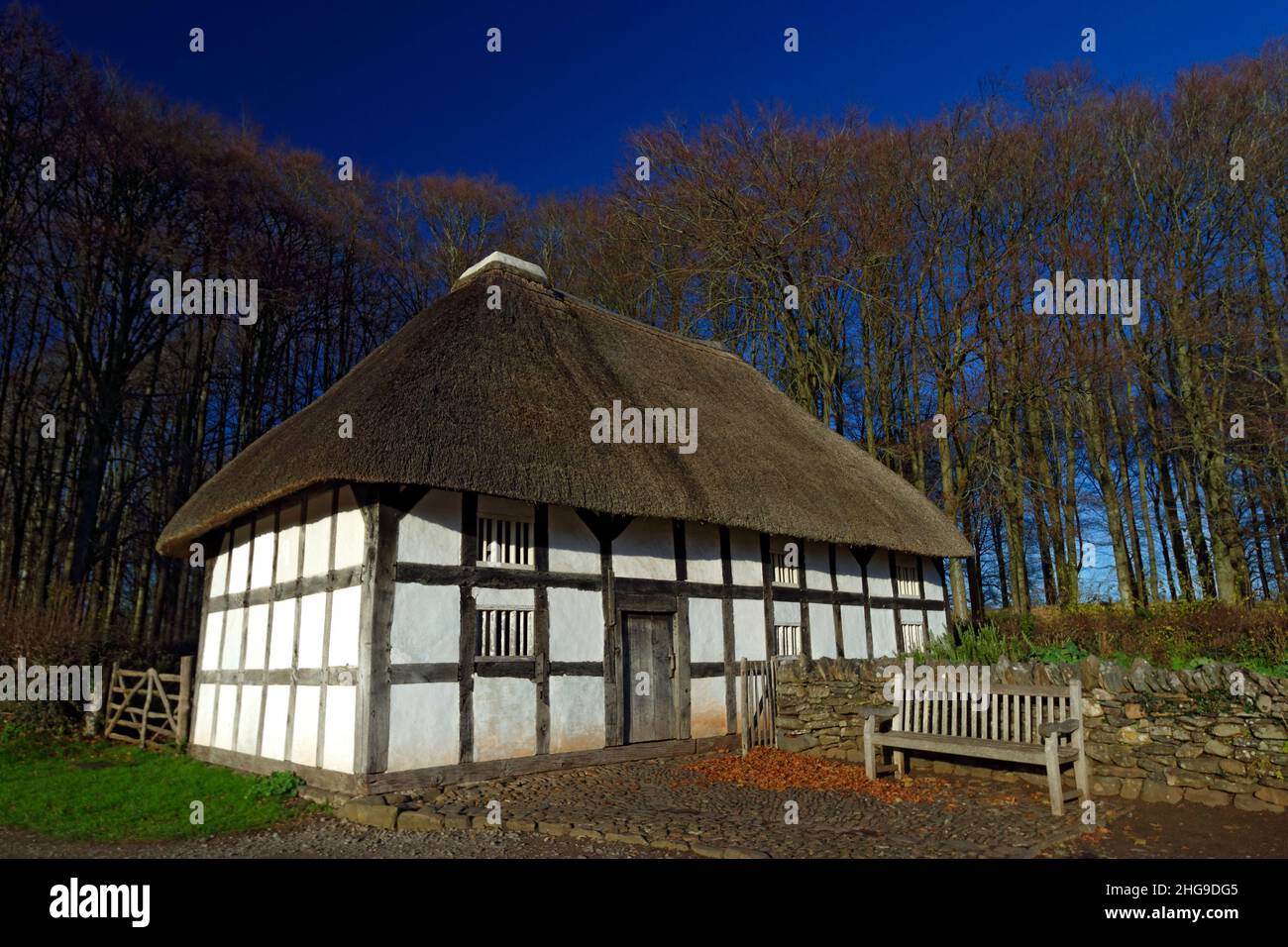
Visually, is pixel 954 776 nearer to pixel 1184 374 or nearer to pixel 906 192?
pixel 1184 374

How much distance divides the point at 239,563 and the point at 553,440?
560 cm

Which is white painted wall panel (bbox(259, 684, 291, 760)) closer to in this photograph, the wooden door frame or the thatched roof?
the thatched roof

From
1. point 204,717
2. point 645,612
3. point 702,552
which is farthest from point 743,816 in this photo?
point 204,717

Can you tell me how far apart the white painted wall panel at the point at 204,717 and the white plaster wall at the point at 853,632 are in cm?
989

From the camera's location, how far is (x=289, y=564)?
35.5 ft

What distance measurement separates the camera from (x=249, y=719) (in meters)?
11.1

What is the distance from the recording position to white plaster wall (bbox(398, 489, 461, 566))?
365 inches

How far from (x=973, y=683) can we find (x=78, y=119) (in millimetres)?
21753

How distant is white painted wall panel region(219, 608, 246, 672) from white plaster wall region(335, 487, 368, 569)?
3.21 meters

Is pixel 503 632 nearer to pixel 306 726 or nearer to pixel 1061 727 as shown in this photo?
pixel 306 726

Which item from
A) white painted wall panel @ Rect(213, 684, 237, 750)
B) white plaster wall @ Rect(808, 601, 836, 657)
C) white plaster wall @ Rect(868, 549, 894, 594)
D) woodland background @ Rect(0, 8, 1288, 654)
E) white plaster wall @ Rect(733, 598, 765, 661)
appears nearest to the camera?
white painted wall panel @ Rect(213, 684, 237, 750)

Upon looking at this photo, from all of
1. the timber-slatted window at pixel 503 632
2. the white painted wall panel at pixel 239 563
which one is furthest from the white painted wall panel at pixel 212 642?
the timber-slatted window at pixel 503 632

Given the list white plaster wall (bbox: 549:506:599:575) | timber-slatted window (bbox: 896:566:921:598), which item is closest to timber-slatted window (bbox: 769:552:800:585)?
timber-slatted window (bbox: 896:566:921:598)

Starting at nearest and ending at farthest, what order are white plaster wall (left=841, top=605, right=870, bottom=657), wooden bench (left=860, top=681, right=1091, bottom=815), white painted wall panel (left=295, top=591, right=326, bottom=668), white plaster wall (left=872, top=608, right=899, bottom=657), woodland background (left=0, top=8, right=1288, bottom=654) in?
wooden bench (left=860, top=681, right=1091, bottom=815) < white painted wall panel (left=295, top=591, right=326, bottom=668) < white plaster wall (left=841, top=605, right=870, bottom=657) < white plaster wall (left=872, top=608, right=899, bottom=657) < woodland background (left=0, top=8, right=1288, bottom=654)
